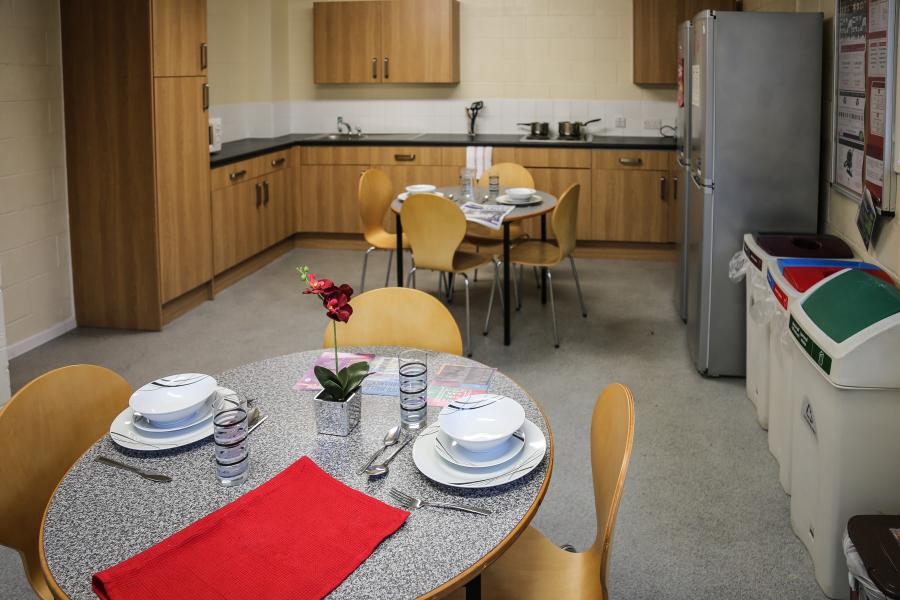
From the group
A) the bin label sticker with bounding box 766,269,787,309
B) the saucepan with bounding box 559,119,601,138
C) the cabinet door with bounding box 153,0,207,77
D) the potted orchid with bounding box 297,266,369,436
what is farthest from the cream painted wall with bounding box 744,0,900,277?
the cabinet door with bounding box 153,0,207,77

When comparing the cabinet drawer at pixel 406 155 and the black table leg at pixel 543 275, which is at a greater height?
the cabinet drawer at pixel 406 155

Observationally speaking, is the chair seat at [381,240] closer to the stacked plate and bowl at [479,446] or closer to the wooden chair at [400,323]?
the wooden chair at [400,323]

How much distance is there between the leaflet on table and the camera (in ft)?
14.3

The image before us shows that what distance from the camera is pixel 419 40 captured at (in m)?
6.90

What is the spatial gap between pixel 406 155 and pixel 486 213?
241 centimetres

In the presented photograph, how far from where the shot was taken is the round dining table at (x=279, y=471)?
1348mm

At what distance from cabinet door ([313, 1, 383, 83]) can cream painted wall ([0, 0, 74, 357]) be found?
2795mm

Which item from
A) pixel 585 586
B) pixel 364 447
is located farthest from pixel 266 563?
pixel 585 586

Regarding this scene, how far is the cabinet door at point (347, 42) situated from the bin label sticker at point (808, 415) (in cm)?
522

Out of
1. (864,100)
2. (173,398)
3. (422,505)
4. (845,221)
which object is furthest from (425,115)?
(422,505)

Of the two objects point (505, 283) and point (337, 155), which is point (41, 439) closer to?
point (505, 283)

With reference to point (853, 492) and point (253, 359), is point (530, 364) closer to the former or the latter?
point (253, 359)

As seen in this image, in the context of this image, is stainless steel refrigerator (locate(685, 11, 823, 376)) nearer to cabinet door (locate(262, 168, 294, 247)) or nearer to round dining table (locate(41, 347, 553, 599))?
round dining table (locate(41, 347, 553, 599))

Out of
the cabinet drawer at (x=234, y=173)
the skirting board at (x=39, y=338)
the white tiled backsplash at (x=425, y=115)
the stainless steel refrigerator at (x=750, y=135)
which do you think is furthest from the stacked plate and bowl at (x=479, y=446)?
the white tiled backsplash at (x=425, y=115)
